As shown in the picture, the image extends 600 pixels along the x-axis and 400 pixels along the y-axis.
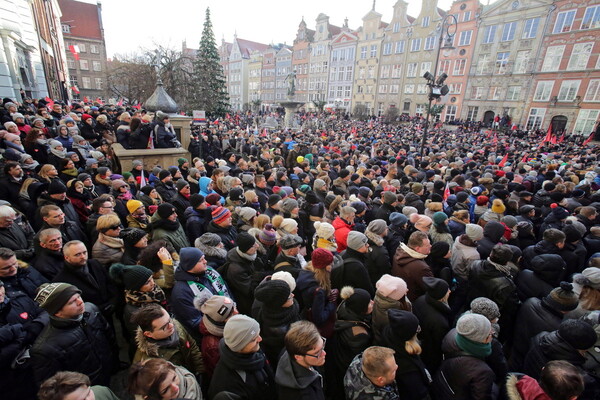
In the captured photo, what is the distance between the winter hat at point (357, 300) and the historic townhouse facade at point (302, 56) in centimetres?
6128

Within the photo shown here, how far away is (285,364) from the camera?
7.24 feet

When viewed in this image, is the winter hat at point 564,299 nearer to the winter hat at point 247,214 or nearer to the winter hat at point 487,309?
the winter hat at point 487,309

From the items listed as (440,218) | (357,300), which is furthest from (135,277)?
(440,218)

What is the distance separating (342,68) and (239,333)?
58.2 m

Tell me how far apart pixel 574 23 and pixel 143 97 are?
42.6m

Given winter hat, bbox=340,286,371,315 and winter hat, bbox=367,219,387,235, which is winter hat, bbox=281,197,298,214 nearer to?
winter hat, bbox=367,219,387,235

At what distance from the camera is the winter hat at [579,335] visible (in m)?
2.38

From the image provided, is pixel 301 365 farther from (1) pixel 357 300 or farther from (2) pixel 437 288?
(2) pixel 437 288

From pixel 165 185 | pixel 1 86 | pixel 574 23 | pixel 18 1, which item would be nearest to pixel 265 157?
pixel 165 185

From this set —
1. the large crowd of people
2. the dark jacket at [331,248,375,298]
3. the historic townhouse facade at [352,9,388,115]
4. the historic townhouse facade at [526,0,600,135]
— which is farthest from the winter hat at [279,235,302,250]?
the historic townhouse facade at [352,9,388,115]

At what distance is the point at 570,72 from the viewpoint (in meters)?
29.7

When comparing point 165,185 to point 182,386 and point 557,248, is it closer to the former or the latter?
point 182,386

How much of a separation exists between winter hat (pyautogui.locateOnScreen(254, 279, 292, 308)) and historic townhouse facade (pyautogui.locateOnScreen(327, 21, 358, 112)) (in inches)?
2147

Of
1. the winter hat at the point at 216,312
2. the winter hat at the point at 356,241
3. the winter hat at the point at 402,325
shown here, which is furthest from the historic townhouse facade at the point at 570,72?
the winter hat at the point at 216,312
